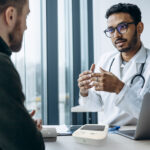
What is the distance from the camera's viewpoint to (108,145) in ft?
2.91

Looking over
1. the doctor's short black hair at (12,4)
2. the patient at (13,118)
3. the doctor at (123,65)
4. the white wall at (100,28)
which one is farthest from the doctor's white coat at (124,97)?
the patient at (13,118)

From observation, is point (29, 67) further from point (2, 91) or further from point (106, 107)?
point (2, 91)

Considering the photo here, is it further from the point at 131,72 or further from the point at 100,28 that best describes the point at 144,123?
the point at 100,28

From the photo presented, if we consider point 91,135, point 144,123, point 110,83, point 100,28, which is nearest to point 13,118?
point 91,135

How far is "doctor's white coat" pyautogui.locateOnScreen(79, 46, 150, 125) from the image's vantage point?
140 centimetres

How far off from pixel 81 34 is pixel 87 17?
7.8 inches

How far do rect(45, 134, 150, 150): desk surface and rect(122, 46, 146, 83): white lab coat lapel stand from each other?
73 cm

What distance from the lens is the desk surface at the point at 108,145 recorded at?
33.5 inches

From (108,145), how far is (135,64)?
2.93ft

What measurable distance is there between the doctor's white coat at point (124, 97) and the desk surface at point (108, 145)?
1.46ft

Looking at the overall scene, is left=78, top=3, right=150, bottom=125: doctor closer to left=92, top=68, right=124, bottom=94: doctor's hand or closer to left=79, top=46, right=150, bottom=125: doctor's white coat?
left=79, top=46, right=150, bottom=125: doctor's white coat

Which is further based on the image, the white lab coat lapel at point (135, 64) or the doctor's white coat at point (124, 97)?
the white lab coat lapel at point (135, 64)

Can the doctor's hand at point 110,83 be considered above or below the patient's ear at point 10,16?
below

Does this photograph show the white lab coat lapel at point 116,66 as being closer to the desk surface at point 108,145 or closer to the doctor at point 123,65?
the doctor at point 123,65
